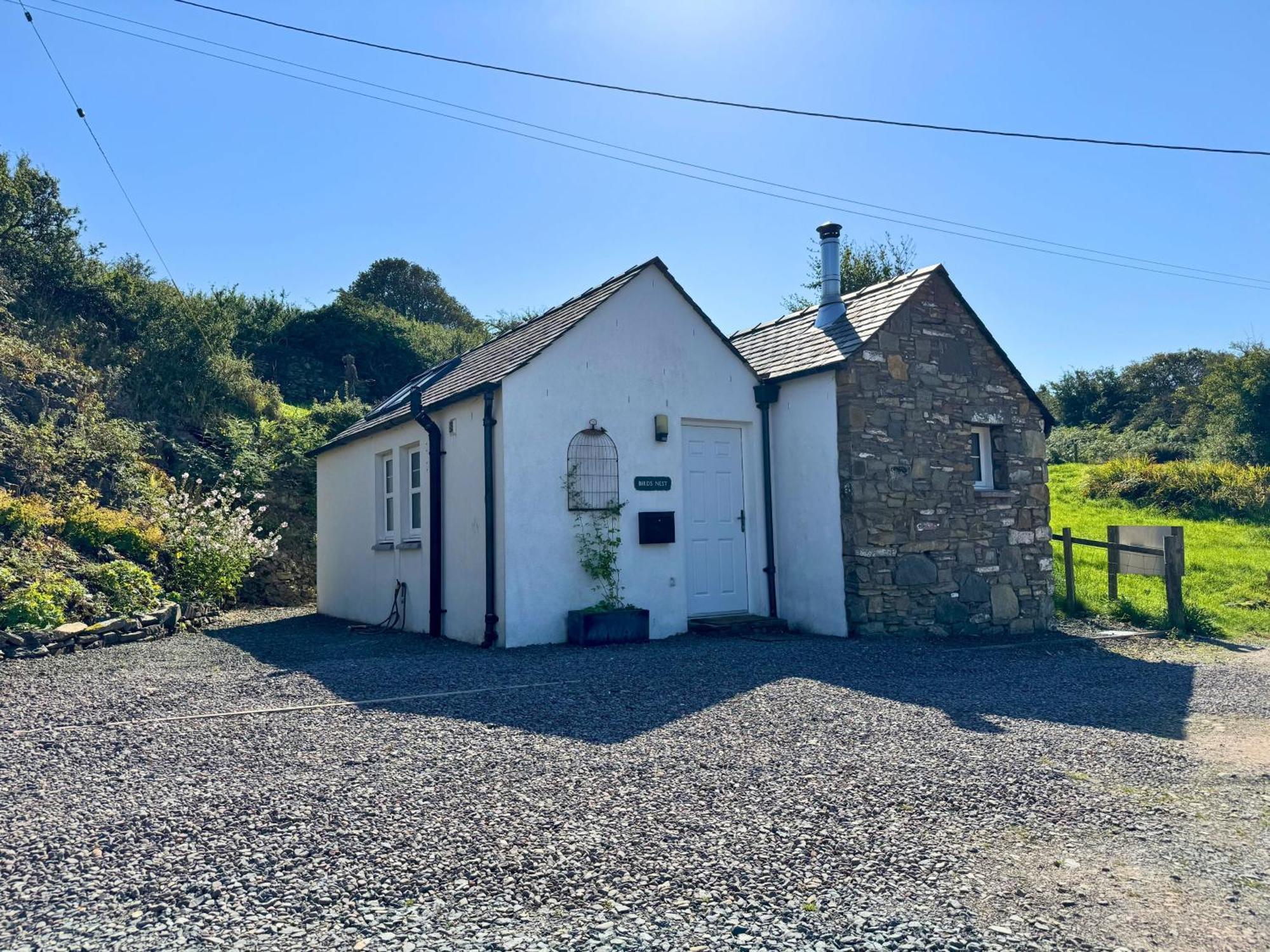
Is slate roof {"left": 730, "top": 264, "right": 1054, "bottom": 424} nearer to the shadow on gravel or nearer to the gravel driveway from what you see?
the shadow on gravel

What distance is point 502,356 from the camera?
39.3 feet

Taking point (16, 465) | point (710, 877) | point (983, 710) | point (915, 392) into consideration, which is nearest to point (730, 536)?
point (915, 392)

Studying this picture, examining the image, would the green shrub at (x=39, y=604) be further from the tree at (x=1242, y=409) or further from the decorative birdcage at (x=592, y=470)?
the tree at (x=1242, y=409)

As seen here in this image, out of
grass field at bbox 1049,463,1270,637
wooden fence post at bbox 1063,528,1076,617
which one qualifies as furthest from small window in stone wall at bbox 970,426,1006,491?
grass field at bbox 1049,463,1270,637

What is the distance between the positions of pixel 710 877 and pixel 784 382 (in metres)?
8.69

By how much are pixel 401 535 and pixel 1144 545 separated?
10382mm

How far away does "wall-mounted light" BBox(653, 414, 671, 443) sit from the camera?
10844 millimetres

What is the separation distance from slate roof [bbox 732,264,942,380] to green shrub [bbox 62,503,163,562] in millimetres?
9167

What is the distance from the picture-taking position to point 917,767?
5184 millimetres

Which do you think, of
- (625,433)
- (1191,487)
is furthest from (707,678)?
(1191,487)

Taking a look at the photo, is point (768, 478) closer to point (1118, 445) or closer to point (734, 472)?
point (734, 472)

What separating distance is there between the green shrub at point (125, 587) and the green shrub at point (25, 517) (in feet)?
3.81

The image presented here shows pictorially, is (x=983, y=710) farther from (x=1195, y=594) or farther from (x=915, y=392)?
(x=1195, y=594)

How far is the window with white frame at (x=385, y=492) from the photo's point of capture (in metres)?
13.3
